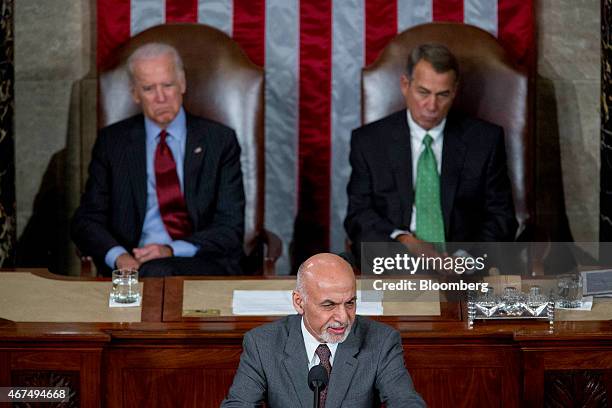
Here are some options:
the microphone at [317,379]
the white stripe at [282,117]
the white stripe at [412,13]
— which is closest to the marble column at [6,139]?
the white stripe at [282,117]

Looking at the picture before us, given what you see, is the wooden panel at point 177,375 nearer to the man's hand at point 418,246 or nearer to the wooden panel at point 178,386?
the wooden panel at point 178,386

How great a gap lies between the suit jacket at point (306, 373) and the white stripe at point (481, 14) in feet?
9.65

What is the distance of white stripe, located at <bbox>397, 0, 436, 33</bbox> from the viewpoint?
5902mm

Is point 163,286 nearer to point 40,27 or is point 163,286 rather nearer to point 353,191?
point 353,191

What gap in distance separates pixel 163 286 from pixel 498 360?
117 cm

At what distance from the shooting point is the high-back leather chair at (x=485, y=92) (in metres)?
5.48

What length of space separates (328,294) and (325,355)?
225mm

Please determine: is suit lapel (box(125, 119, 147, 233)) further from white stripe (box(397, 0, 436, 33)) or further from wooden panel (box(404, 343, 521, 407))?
wooden panel (box(404, 343, 521, 407))

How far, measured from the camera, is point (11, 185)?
17.9 ft

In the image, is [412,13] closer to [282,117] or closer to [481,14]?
[481,14]

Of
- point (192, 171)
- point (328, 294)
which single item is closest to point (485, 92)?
point (192, 171)

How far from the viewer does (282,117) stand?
600 cm

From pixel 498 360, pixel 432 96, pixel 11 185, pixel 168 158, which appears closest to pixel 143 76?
pixel 168 158

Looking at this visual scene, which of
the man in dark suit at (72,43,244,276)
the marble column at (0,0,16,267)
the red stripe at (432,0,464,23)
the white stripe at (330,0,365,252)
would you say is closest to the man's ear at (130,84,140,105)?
the man in dark suit at (72,43,244,276)
